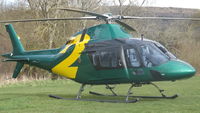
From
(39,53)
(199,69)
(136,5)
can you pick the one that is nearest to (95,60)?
(39,53)

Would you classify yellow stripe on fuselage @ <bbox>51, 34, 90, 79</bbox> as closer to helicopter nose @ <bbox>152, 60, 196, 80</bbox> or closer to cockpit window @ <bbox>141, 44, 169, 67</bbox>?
cockpit window @ <bbox>141, 44, 169, 67</bbox>

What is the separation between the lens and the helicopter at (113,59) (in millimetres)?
11000

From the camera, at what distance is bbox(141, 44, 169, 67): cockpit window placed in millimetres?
11023

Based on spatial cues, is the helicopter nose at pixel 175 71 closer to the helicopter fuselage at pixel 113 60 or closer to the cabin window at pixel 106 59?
the helicopter fuselage at pixel 113 60

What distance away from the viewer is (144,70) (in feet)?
36.4

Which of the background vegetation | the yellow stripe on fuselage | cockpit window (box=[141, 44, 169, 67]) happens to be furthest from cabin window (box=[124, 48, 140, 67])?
the background vegetation

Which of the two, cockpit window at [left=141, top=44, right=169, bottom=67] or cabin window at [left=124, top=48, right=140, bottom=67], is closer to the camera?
cockpit window at [left=141, top=44, right=169, bottom=67]

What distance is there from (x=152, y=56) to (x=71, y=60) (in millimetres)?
2878

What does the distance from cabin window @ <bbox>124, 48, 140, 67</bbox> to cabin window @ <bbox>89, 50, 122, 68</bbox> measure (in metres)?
0.26

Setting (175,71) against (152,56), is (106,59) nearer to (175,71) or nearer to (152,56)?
(152,56)

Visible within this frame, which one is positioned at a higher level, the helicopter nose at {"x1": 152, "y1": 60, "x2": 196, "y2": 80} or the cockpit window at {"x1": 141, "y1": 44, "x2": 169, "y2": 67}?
the cockpit window at {"x1": 141, "y1": 44, "x2": 169, "y2": 67}

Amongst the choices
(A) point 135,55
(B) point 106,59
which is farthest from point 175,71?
(B) point 106,59

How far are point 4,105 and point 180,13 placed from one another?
56.2m

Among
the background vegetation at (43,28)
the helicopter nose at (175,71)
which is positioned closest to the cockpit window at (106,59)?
the helicopter nose at (175,71)
